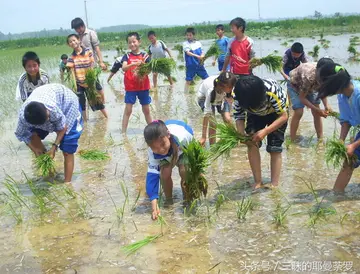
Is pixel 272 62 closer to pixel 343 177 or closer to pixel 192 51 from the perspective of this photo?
pixel 343 177

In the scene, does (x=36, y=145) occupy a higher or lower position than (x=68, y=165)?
higher

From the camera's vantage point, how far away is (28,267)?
3.51 m

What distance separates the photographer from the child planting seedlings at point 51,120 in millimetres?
4527

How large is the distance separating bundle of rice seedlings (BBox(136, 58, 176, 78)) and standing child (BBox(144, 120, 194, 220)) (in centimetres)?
272

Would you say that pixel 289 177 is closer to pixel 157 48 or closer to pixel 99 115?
pixel 99 115

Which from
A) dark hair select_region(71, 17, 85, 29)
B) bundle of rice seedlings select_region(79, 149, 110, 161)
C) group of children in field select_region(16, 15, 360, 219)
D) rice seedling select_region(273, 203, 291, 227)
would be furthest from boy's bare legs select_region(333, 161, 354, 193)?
dark hair select_region(71, 17, 85, 29)

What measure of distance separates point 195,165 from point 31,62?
2.81m

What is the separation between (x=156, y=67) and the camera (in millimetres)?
7223

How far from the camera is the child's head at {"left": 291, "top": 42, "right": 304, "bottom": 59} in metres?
6.27

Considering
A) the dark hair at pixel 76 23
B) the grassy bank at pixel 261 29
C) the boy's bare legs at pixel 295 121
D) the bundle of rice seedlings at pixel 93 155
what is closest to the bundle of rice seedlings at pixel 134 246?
the bundle of rice seedlings at pixel 93 155

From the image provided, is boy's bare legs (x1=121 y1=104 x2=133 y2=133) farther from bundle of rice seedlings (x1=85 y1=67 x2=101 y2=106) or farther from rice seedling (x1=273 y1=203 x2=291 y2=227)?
rice seedling (x1=273 y1=203 x2=291 y2=227)

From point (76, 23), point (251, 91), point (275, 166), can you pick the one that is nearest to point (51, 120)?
point (251, 91)

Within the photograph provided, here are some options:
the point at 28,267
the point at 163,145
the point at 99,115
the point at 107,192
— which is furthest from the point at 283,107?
the point at 99,115

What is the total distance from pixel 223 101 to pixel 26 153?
10.5ft
